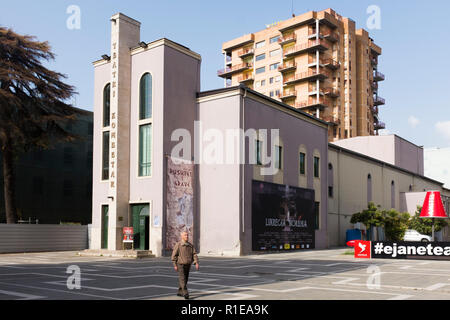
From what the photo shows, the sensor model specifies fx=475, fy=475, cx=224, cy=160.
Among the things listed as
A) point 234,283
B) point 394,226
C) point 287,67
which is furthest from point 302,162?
point 287,67

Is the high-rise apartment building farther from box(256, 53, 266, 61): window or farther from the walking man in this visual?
the walking man

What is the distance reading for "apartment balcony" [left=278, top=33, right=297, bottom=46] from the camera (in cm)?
8559

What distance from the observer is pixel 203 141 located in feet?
107

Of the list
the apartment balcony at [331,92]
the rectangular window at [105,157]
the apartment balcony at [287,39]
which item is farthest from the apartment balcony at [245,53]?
the rectangular window at [105,157]

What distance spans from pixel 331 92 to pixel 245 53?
21.4 m

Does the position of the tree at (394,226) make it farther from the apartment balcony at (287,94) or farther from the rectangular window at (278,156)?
the apartment balcony at (287,94)

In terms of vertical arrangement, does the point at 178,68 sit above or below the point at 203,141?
above

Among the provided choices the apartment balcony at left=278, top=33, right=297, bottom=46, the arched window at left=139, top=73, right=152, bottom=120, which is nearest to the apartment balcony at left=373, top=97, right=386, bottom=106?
the apartment balcony at left=278, top=33, right=297, bottom=46

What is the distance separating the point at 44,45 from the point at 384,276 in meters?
29.7

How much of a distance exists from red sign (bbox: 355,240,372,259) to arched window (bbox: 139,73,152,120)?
15.7m

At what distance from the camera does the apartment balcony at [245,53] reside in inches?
3734
